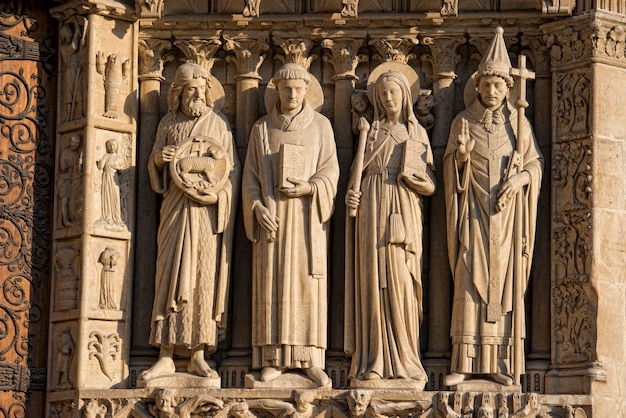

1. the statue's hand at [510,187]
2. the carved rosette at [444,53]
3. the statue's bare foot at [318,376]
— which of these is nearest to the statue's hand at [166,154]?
the statue's bare foot at [318,376]

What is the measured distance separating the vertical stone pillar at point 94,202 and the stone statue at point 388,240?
199 cm

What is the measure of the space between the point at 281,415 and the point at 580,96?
3713 millimetres

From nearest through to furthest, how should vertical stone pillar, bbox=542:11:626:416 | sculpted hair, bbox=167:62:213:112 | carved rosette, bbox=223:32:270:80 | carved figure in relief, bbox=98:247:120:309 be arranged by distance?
vertical stone pillar, bbox=542:11:626:416, carved figure in relief, bbox=98:247:120:309, sculpted hair, bbox=167:62:213:112, carved rosette, bbox=223:32:270:80

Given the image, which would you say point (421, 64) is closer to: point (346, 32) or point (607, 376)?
point (346, 32)

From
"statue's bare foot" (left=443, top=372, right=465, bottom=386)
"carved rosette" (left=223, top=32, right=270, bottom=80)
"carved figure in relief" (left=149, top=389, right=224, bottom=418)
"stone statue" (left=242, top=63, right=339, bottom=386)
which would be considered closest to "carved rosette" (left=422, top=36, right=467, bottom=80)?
"stone statue" (left=242, top=63, right=339, bottom=386)

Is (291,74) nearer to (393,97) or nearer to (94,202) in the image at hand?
(393,97)

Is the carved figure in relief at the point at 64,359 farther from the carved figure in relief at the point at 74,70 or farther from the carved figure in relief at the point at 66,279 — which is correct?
the carved figure in relief at the point at 74,70

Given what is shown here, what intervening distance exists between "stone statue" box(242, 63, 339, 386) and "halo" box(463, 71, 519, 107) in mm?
1230

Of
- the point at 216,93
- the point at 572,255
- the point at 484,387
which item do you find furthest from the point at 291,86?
the point at 484,387

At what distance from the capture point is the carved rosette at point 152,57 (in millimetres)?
16844

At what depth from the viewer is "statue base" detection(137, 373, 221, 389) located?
1602cm

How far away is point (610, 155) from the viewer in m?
16.2

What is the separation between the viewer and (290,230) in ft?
52.6

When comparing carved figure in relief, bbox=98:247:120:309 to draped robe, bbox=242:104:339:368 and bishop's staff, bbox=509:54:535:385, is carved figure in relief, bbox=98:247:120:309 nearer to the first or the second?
draped robe, bbox=242:104:339:368
